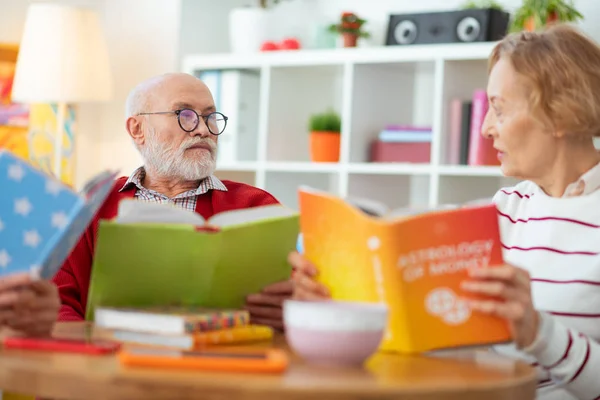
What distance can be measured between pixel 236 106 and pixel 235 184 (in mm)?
1803

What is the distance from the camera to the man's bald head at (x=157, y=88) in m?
2.62

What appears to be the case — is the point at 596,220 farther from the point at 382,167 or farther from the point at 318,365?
the point at 382,167

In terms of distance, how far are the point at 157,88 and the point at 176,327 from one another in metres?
1.34

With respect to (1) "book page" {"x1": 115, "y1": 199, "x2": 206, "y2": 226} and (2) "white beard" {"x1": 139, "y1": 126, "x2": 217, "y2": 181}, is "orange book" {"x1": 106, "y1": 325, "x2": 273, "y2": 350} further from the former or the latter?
(2) "white beard" {"x1": 139, "y1": 126, "x2": 217, "y2": 181}

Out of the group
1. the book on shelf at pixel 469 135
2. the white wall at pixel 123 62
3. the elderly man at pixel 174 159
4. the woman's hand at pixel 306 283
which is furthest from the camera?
the white wall at pixel 123 62

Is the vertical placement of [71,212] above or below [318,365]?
above

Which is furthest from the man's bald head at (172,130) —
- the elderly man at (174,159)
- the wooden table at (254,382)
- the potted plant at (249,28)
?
the potted plant at (249,28)

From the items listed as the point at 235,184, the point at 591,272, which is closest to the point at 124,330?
the point at 591,272

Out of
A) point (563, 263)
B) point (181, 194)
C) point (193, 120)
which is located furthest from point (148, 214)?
point (193, 120)

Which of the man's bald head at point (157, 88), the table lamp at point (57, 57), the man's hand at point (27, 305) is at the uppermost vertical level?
the table lamp at point (57, 57)

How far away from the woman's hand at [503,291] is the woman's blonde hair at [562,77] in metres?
0.47

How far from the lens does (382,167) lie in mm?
3865

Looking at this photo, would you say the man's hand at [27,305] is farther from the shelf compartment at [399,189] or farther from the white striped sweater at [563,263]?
the shelf compartment at [399,189]

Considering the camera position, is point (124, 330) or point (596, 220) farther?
point (596, 220)
